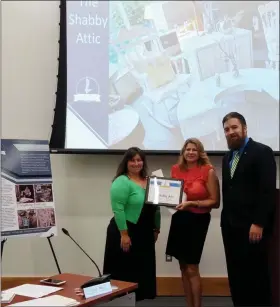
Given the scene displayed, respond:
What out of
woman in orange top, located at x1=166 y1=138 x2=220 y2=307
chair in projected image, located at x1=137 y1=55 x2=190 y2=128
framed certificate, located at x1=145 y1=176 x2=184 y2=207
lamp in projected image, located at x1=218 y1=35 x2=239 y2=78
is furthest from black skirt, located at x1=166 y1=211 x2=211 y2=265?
lamp in projected image, located at x1=218 y1=35 x2=239 y2=78

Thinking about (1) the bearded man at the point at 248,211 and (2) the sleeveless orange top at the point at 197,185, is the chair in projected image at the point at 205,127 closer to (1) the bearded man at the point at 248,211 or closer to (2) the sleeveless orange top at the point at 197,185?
(2) the sleeveless orange top at the point at 197,185

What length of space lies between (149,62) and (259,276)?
7.08ft

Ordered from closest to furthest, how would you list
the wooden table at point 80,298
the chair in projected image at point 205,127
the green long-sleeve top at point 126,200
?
the wooden table at point 80,298, the green long-sleeve top at point 126,200, the chair in projected image at point 205,127

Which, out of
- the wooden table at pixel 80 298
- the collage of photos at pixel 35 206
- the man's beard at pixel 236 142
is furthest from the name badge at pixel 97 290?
the man's beard at pixel 236 142

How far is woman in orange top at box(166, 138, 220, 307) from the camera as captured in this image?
3.00 meters

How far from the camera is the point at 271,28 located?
395 centimetres

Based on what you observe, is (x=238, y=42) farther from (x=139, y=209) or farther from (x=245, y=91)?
(x=139, y=209)

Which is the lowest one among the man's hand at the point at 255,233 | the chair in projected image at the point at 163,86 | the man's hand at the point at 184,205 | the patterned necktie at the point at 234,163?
the man's hand at the point at 255,233

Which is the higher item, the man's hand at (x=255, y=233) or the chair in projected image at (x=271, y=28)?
the chair in projected image at (x=271, y=28)

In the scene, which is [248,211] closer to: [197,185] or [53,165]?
[197,185]

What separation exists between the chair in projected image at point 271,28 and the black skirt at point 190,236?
1.77m

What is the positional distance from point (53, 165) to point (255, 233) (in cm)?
208

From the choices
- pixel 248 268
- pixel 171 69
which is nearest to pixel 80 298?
pixel 248 268

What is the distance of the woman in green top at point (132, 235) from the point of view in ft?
9.36
